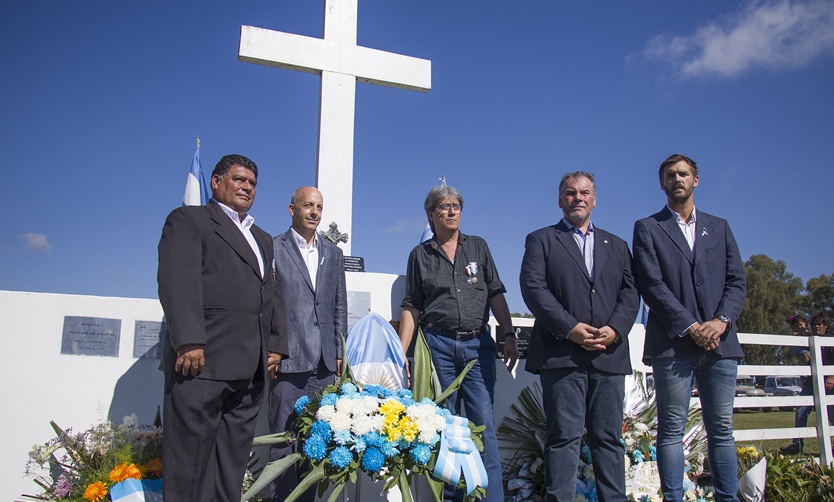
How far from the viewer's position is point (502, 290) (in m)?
3.73

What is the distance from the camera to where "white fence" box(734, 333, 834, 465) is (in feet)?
16.3

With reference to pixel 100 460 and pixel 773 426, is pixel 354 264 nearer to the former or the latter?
pixel 100 460

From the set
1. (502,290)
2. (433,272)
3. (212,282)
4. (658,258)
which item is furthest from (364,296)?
(658,258)

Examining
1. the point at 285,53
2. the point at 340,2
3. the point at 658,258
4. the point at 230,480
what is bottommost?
the point at 230,480

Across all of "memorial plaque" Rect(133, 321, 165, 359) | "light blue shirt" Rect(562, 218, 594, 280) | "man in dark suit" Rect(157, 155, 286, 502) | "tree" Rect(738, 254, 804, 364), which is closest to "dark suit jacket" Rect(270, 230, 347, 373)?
"man in dark suit" Rect(157, 155, 286, 502)

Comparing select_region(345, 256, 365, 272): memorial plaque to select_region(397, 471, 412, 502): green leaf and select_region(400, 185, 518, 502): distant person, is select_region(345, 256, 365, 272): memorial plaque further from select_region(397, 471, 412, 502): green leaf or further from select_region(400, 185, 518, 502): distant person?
select_region(397, 471, 412, 502): green leaf

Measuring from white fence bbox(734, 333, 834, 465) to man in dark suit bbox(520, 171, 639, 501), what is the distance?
225 centimetres

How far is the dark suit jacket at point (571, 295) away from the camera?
10.4 ft

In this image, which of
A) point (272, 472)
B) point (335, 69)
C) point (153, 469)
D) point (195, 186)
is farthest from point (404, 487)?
point (195, 186)

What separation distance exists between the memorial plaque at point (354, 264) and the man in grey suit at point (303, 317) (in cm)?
66

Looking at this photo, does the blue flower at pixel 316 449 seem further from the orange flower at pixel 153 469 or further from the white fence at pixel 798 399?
the white fence at pixel 798 399

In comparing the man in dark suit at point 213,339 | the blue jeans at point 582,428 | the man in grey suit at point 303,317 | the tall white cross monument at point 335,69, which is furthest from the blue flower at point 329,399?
the tall white cross monument at point 335,69

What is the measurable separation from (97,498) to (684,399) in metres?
3.08

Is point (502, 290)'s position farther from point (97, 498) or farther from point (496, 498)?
point (97, 498)
